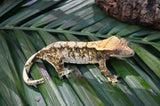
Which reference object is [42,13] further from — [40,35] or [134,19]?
[134,19]

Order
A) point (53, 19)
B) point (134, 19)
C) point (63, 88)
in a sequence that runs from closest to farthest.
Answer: point (63, 88), point (134, 19), point (53, 19)

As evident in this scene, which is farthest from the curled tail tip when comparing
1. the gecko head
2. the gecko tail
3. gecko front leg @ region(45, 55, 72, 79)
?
the gecko head

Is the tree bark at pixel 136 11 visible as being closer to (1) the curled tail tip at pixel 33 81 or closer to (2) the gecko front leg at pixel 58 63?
(2) the gecko front leg at pixel 58 63

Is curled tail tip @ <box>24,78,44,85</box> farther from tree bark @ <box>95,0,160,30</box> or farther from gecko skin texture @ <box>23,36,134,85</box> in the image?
tree bark @ <box>95,0,160,30</box>

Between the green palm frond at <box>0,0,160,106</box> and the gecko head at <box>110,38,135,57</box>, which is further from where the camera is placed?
the gecko head at <box>110,38,135,57</box>

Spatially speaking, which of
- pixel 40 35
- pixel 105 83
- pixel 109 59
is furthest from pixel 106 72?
pixel 40 35

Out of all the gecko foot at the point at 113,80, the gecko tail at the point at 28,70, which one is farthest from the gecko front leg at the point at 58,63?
the gecko foot at the point at 113,80
